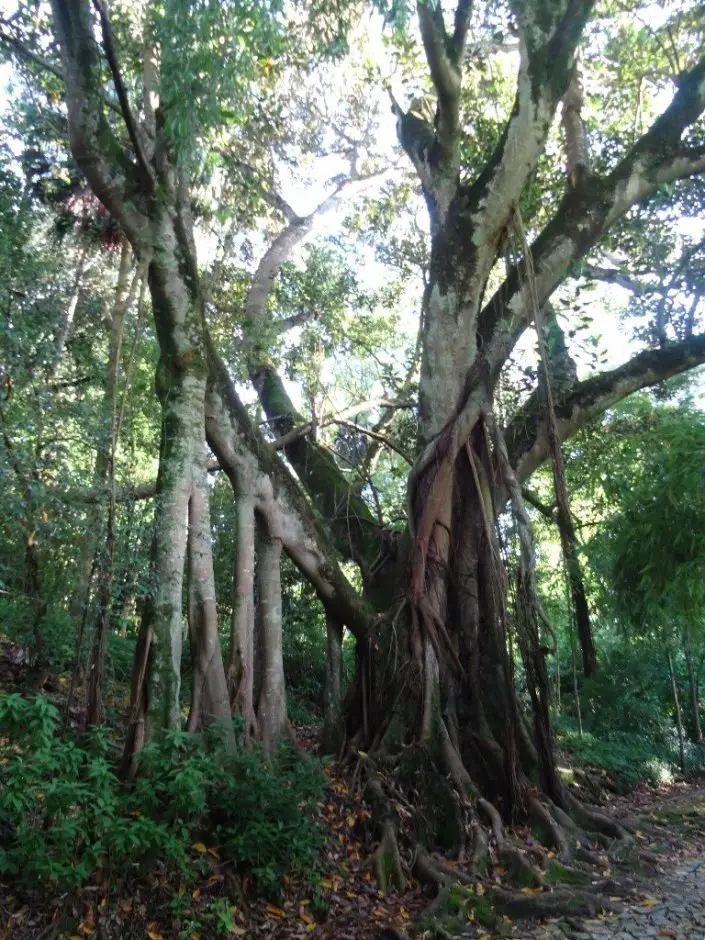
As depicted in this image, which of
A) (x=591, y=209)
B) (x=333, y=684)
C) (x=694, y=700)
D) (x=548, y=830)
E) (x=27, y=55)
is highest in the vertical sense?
(x=27, y=55)

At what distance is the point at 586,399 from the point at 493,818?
5.10 metres

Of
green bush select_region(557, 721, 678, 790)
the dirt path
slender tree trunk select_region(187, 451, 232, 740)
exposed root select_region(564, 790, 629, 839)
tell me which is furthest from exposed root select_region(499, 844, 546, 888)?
green bush select_region(557, 721, 678, 790)

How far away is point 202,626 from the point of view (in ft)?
22.2

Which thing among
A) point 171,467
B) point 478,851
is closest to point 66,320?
point 171,467

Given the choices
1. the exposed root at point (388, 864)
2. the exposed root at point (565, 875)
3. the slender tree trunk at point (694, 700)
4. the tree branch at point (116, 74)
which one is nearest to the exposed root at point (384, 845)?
the exposed root at point (388, 864)

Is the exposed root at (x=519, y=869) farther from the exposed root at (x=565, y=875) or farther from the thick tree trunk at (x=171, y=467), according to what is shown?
the thick tree trunk at (x=171, y=467)

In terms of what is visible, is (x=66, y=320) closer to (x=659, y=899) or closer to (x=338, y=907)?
(x=338, y=907)

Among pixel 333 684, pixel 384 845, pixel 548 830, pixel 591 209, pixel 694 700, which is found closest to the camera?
pixel 384 845

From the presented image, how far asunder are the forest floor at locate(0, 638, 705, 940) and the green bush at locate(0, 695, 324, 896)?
13 centimetres

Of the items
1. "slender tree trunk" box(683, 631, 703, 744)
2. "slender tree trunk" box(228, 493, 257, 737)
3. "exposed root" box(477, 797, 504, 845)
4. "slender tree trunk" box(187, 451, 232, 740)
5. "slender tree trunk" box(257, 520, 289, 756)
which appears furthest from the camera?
"slender tree trunk" box(683, 631, 703, 744)

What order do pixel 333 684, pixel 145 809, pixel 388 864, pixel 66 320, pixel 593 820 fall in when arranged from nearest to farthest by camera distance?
pixel 145 809
pixel 388 864
pixel 593 820
pixel 66 320
pixel 333 684

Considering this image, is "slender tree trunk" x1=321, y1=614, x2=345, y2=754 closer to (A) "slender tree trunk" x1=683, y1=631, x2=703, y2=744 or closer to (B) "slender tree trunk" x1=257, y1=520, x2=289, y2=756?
(B) "slender tree trunk" x1=257, y1=520, x2=289, y2=756

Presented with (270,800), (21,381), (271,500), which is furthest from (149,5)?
(270,800)

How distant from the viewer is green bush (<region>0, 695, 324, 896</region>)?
452cm
